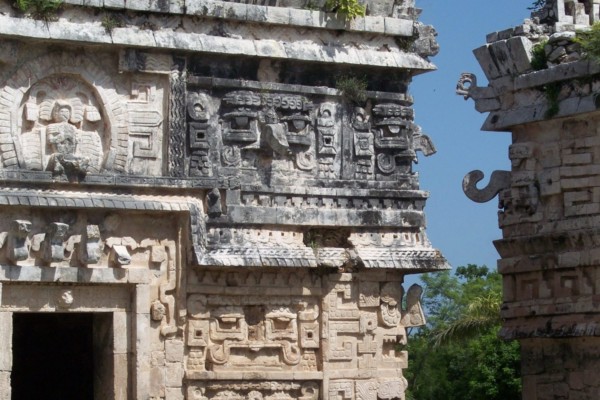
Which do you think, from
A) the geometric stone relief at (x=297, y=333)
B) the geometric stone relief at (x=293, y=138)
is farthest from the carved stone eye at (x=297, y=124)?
the geometric stone relief at (x=297, y=333)

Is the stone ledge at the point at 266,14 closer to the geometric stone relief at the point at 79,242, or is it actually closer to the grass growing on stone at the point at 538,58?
the grass growing on stone at the point at 538,58

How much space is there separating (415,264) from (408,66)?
2.21 m

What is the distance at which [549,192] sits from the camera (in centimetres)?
1720

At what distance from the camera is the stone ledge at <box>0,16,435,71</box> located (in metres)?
15.6

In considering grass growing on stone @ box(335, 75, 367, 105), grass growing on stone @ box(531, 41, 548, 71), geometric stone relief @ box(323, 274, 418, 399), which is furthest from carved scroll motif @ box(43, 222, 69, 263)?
grass growing on stone @ box(531, 41, 548, 71)

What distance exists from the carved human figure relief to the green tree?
10146 millimetres

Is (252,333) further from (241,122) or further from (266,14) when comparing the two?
(266,14)

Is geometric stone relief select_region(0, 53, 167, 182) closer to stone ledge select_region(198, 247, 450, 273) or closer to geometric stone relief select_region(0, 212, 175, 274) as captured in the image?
geometric stone relief select_region(0, 212, 175, 274)

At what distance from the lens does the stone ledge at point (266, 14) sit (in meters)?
16.1

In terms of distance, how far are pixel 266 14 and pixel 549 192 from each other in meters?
3.65

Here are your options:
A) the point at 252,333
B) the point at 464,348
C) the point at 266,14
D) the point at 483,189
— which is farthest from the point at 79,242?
the point at 464,348

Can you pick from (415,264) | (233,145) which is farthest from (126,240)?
(415,264)

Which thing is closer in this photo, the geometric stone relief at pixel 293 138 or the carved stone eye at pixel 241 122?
the geometric stone relief at pixel 293 138

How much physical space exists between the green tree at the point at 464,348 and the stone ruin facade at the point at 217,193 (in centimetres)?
792
